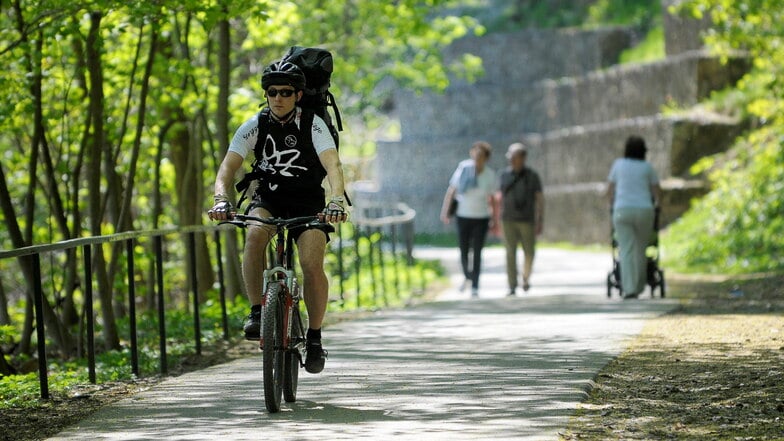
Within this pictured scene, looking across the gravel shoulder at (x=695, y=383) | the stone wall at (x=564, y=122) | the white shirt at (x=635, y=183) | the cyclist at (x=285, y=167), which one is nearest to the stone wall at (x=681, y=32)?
the stone wall at (x=564, y=122)

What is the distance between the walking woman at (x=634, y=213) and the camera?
1606 cm

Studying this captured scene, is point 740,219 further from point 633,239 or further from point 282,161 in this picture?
point 282,161

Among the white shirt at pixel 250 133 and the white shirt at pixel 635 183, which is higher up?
the white shirt at pixel 250 133

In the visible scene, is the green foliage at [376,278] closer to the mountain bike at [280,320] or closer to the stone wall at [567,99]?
the stone wall at [567,99]

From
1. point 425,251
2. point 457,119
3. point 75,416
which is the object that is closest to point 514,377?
point 75,416

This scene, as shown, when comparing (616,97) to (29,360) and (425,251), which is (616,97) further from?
(29,360)

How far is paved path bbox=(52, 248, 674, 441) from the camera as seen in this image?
7.37m

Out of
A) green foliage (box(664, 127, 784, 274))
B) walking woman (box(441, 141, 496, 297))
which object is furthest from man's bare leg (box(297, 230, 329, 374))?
green foliage (box(664, 127, 784, 274))

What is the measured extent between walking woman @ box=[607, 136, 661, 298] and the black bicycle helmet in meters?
8.36

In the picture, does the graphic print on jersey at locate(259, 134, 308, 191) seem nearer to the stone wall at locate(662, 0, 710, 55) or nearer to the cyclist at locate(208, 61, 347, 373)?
the cyclist at locate(208, 61, 347, 373)

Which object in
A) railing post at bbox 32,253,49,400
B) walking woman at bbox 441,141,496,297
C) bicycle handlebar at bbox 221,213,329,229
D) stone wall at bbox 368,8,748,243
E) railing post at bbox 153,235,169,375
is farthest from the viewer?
stone wall at bbox 368,8,748,243

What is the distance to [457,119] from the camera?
4144 centimetres

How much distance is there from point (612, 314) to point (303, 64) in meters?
6.11

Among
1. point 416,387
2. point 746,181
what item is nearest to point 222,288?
point 416,387
